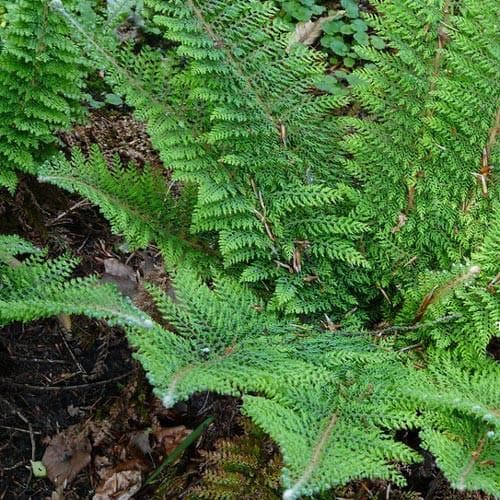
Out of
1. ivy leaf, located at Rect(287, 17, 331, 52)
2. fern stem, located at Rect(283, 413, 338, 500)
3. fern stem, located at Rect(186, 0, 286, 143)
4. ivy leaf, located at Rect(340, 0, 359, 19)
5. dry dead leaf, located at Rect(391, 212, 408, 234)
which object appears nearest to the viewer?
fern stem, located at Rect(283, 413, 338, 500)

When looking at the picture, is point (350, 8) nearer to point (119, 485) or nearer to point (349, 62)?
point (349, 62)

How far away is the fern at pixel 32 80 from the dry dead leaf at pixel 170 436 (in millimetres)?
1098

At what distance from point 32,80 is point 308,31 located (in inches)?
75.7

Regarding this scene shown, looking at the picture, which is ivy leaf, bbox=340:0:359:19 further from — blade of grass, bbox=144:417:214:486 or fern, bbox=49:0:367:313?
blade of grass, bbox=144:417:214:486

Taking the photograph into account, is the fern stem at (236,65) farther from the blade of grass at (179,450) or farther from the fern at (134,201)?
the blade of grass at (179,450)

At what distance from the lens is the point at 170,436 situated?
2.58 metres

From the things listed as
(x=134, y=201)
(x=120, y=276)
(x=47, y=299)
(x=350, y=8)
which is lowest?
(x=120, y=276)

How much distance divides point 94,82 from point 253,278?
1647 millimetres

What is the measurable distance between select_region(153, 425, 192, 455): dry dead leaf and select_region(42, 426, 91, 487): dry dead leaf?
272 mm

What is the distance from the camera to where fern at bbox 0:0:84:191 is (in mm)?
2344

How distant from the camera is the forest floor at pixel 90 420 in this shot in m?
2.41

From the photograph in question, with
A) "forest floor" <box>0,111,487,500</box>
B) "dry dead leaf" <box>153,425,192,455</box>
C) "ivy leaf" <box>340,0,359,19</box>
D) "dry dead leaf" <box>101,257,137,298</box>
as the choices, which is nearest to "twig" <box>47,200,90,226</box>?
"forest floor" <box>0,111,487,500</box>

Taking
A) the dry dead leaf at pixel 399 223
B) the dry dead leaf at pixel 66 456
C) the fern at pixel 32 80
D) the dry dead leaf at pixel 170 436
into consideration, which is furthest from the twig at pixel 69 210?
the dry dead leaf at pixel 399 223

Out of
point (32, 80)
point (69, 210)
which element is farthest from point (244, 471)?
point (32, 80)
